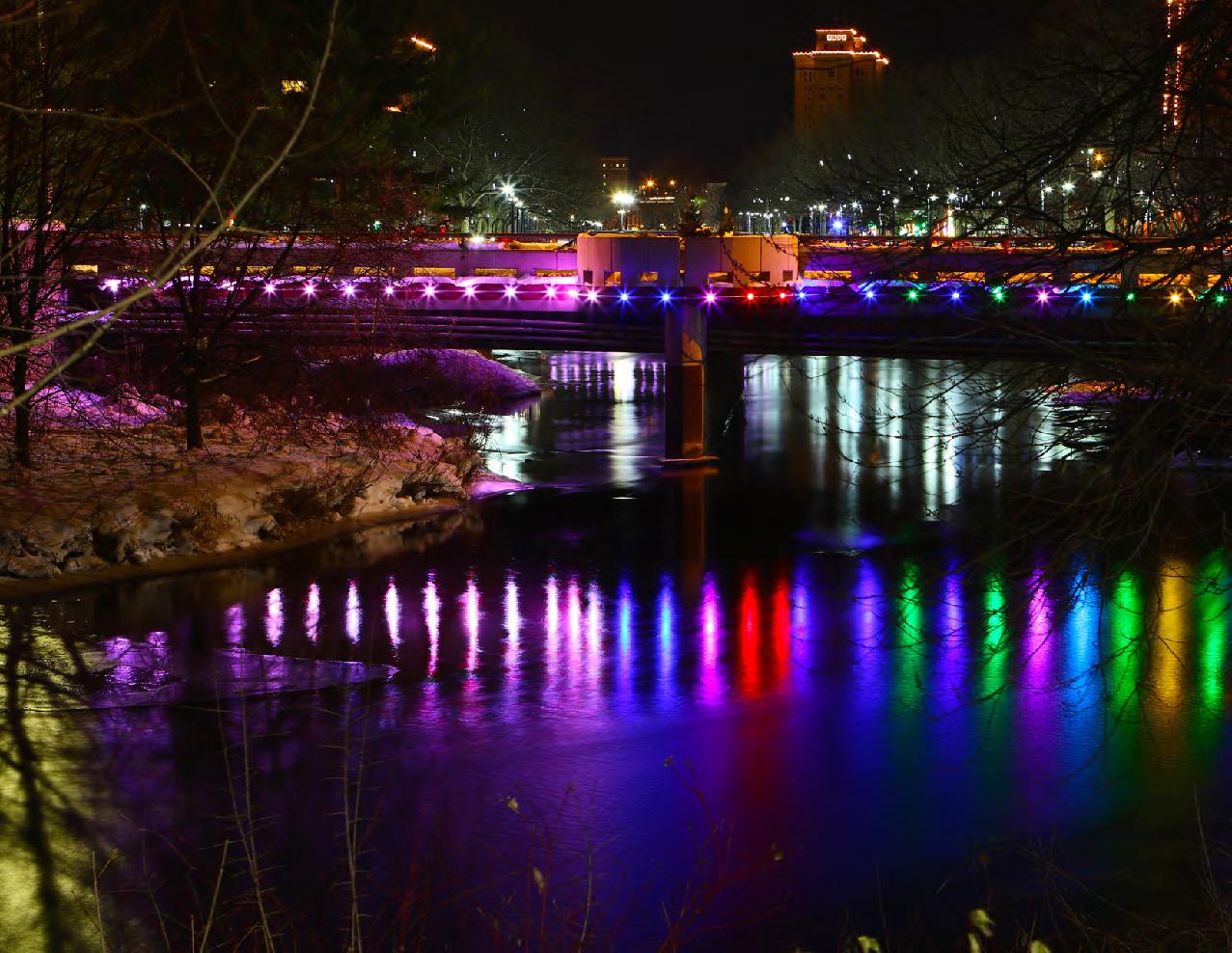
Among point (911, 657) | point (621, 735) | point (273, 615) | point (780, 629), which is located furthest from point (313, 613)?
point (911, 657)

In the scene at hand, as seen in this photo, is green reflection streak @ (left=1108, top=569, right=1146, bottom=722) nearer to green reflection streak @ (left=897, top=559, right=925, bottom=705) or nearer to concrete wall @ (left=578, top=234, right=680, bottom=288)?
green reflection streak @ (left=897, top=559, right=925, bottom=705)

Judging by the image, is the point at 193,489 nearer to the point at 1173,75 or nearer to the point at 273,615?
the point at 273,615

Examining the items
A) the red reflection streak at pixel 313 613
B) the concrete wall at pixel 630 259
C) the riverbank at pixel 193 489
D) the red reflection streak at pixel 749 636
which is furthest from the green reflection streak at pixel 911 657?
the concrete wall at pixel 630 259

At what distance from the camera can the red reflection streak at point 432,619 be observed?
1653 cm

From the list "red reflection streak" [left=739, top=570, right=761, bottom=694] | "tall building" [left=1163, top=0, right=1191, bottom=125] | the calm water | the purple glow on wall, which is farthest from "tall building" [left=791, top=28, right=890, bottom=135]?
the purple glow on wall

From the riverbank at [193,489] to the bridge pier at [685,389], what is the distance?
4.49 m

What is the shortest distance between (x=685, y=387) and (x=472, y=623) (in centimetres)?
1480

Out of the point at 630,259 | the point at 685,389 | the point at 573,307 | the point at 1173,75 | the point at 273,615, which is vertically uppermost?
the point at 630,259

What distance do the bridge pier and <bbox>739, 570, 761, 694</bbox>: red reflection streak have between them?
11035 mm

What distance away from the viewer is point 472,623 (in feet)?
60.2

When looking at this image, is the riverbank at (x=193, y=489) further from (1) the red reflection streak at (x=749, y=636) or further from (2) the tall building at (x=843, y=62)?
(2) the tall building at (x=843, y=62)

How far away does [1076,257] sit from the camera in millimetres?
6930

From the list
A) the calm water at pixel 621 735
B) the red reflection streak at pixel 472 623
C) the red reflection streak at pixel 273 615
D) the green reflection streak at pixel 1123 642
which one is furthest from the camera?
the red reflection streak at pixel 273 615

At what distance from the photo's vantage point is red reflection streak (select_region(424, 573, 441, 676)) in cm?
1653
